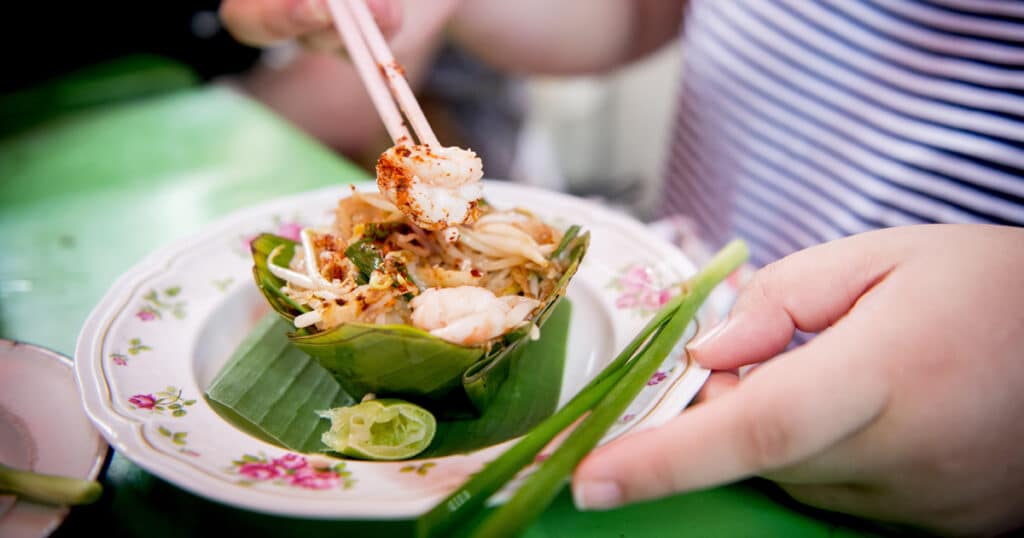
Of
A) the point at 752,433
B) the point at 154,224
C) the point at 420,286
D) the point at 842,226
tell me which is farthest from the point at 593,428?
the point at 154,224

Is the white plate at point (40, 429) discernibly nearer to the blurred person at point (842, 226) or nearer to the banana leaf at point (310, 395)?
the banana leaf at point (310, 395)

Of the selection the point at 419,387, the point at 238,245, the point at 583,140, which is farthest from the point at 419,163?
the point at 583,140

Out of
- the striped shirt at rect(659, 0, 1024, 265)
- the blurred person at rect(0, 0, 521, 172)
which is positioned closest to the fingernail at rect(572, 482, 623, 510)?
the striped shirt at rect(659, 0, 1024, 265)

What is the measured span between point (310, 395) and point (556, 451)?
0.51 metres

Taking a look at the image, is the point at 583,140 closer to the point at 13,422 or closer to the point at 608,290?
the point at 608,290

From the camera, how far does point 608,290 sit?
4.09 feet

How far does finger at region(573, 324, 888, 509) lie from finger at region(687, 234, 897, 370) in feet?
0.49

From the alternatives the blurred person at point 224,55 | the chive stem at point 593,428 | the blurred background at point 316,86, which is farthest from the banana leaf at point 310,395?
the blurred background at point 316,86

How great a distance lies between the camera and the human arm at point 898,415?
2.18 feet

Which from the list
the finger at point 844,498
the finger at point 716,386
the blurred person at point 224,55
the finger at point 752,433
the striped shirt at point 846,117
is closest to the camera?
the finger at point 752,433

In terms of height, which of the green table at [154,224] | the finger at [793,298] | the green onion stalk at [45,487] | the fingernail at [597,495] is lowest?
the green table at [154,224]

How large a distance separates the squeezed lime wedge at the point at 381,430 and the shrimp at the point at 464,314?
0.13 meters

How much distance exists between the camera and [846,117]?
1.54 metres

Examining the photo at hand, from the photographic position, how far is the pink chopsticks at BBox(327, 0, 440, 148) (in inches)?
43.9
